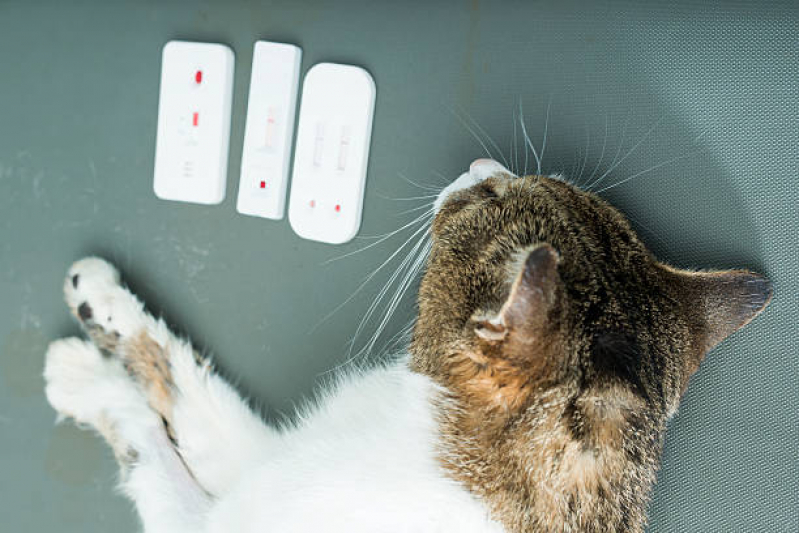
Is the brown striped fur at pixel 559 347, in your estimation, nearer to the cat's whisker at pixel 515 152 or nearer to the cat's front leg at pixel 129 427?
the cat's whisker at pixel 515 152

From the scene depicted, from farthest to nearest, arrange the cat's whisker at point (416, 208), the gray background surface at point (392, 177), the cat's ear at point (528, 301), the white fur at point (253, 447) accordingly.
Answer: the cat's whisker at point (416, 208) → the gray background surface at point (392, 177) → the white fur at point (253, 447) → the cat's ear at point (528, 301)

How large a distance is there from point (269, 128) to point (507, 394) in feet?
1.93

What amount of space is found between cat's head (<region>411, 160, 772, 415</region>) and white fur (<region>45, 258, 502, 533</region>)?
10cm

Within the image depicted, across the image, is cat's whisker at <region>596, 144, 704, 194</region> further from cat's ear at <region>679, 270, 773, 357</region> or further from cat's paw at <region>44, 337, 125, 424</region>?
cat's paw at <region>44, 337, 125, 424</region>

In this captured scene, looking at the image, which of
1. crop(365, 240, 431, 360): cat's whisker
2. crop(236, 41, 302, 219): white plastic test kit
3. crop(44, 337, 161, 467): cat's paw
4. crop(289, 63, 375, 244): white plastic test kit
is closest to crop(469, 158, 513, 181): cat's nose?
crop(365, 240, 431, 360): cat's whisker

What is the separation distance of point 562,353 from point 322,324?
50 cm

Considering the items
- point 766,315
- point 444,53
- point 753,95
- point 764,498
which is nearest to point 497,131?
point 444,53

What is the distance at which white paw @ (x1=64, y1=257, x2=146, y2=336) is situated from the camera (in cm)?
102

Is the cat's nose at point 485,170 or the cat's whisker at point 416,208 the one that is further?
the cat's whisker at point 416,208

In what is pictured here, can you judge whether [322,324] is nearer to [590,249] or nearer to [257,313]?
[257,313]

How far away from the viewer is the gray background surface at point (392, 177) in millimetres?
864

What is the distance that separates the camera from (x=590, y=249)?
670mm

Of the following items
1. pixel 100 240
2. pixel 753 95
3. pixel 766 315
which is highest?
pixel 753 95

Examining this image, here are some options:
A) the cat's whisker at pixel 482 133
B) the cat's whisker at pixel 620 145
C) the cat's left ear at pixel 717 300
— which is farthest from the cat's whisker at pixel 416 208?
the cat's left ear at pixel 717 300
